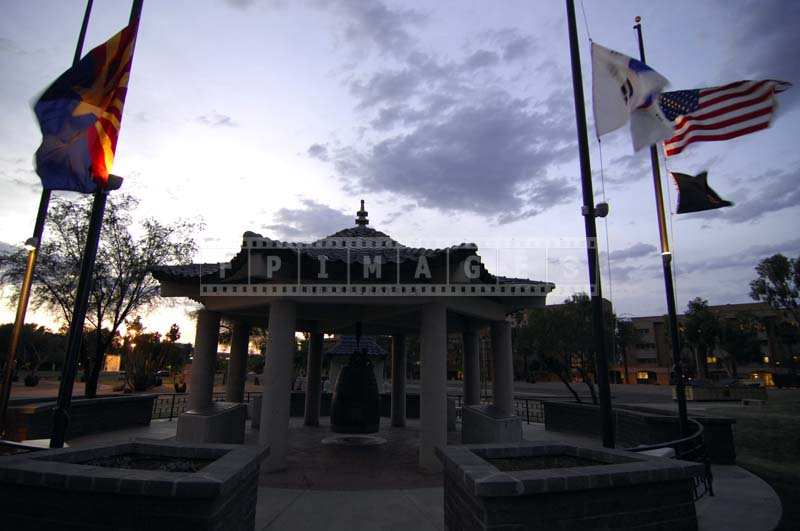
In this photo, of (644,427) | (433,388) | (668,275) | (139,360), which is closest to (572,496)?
(433,388)

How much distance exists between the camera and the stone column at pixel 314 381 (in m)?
18.5

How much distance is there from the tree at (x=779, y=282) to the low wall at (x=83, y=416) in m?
61.9

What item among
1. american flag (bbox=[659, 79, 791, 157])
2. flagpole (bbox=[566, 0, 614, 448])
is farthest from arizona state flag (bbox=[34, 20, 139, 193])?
american flag (bbox=[659, 79, 791, 157])

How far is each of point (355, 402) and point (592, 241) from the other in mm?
9832

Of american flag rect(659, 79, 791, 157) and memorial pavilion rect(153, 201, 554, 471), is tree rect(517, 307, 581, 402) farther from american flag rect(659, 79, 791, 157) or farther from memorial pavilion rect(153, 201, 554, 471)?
american flag rect(659, 79, 791, 157)

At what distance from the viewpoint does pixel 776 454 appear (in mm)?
14023

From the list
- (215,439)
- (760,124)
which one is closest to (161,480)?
(215,439)

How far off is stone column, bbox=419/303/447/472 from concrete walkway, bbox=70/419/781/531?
1.65 metres

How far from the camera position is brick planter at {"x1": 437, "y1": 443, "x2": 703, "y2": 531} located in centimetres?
461

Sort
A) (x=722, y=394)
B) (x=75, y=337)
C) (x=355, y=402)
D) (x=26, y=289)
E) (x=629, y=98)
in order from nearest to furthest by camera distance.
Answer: (x=75, y=337)
(x=26, y=289)
(x=629, y=98)
(x=355, y=402)
(x=722, y=394)

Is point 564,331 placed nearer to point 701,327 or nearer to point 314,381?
point 314,381

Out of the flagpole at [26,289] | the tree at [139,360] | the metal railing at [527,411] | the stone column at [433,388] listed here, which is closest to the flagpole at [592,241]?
the stone column at [433,388]

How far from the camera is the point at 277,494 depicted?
346 inches

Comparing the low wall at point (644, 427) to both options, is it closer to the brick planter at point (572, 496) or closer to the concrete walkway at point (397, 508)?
the concrete walkway at point (397, 508)
